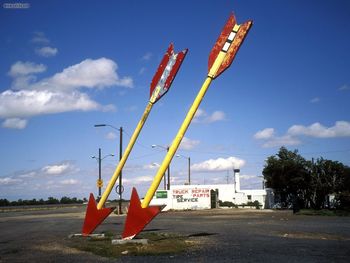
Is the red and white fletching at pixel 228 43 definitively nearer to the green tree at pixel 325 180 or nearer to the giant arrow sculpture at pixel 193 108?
the giant arrow sculpture at pixel 193 108

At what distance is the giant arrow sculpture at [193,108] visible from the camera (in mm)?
13078

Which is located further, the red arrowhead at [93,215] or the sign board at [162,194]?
the sign board at [162,194]

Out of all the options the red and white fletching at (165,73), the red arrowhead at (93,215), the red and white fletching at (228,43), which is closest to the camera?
the red and white fletching at (228,43)

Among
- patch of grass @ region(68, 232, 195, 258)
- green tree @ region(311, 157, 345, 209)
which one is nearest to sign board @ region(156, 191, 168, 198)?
green tree @ region(311, 157, 345, 209)

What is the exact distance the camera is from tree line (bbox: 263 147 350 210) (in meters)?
42.2

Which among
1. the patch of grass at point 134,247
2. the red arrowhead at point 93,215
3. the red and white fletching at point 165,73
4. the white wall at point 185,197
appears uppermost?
the red and white fletching at point 165,73

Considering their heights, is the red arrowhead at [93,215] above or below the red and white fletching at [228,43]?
below

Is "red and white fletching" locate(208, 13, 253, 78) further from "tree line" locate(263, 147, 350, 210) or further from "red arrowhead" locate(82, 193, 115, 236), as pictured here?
"tree line" locate(263, 147, 350, 210)

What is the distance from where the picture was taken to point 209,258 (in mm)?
10469

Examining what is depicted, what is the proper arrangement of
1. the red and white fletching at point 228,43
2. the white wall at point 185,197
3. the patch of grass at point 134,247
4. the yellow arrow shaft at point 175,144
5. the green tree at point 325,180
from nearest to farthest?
1. the patch of grass at point 134,247
2. the yellow arrow shaft at point 175,144
3. the red and white fletching at point 228,43
4. the green tree at point 325,180
5. the white wall at point 185,197

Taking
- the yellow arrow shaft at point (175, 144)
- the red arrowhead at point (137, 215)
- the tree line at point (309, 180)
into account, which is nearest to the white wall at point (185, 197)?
the tree line at point (309, 180)

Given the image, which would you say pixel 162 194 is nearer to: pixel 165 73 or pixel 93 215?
pixel 93 215

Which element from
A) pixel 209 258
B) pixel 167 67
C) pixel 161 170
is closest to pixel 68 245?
pixel 161 170

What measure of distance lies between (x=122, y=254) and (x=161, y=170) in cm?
280
